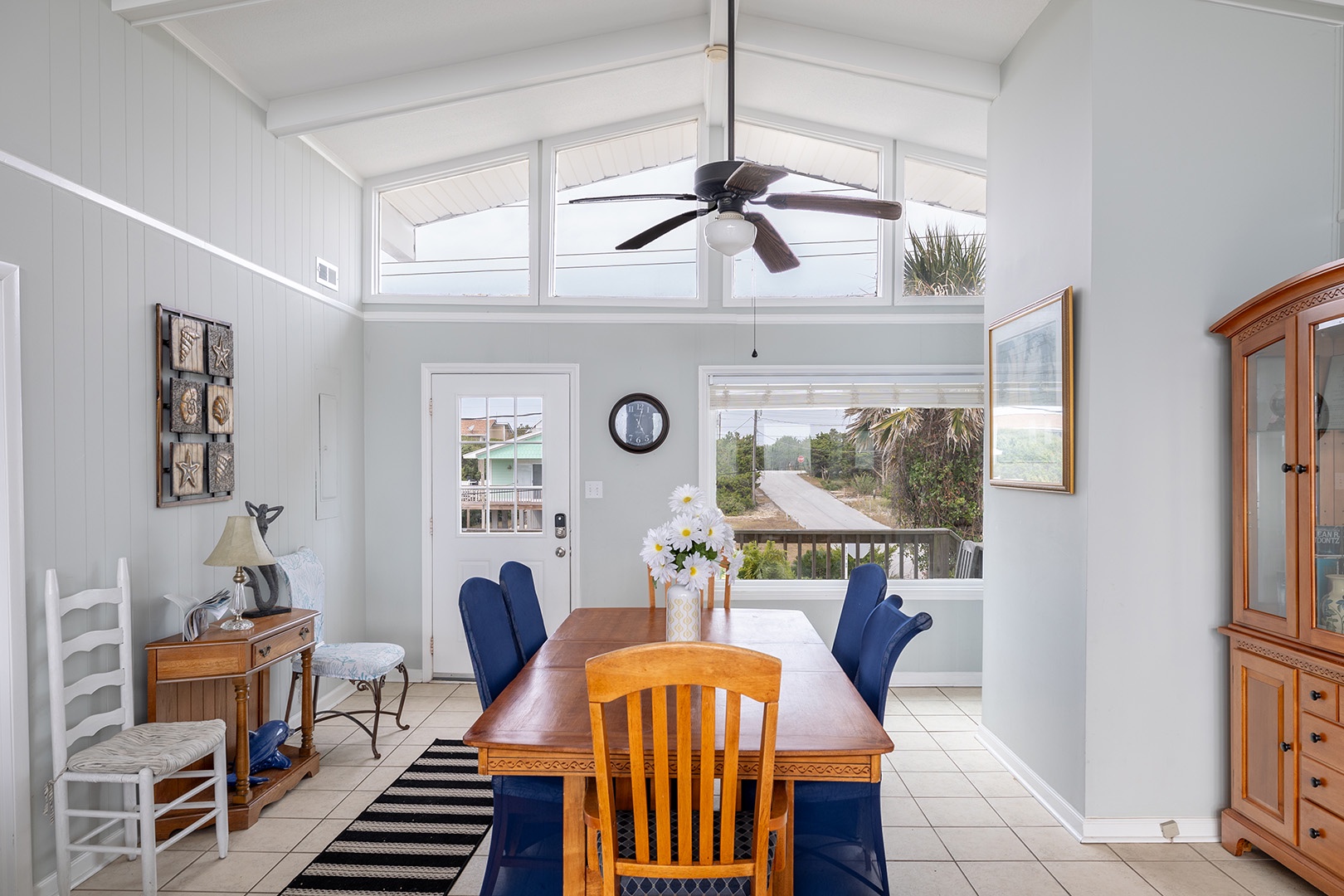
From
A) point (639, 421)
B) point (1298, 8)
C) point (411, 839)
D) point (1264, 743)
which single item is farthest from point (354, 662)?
point (1298, 8)

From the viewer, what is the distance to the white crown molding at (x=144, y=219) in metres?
2.39

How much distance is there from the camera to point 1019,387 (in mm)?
3395

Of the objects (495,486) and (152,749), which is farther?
(495,486)

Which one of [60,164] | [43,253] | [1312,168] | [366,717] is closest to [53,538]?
[43,253]

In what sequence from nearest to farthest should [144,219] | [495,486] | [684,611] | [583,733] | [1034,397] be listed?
[583,733]
[684,611]
[144,219]
[1034,397]
[495,486]

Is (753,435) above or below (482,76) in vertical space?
below

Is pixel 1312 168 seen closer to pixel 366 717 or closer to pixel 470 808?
pixel 470 808

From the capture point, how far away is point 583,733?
75.1 inches

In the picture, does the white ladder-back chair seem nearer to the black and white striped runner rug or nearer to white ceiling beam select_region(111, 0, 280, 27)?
the black and white striped runner rug

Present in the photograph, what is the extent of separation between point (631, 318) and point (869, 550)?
2.08 meters

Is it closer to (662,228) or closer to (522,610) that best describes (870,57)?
(662,228)

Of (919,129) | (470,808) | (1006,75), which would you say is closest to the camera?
(470,808)

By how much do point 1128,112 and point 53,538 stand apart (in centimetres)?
A: 391

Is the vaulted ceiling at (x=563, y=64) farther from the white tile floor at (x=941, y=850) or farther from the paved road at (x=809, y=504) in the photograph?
the white tile floor at (x=941, y=850)
